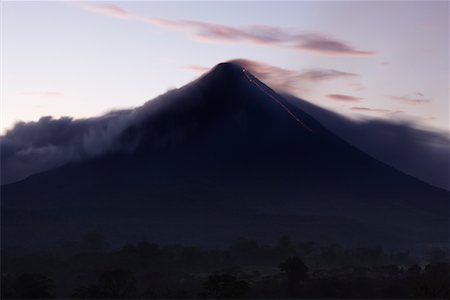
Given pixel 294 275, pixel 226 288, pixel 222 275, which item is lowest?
pixel 294 275

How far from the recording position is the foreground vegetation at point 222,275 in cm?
7550

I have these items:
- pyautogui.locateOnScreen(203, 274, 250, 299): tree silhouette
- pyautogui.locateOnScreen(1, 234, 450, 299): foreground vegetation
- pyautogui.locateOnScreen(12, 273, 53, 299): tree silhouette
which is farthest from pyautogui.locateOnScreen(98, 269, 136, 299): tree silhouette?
pyautogui.locateOnScreen(203, 274, 250, 299): tree silhouette

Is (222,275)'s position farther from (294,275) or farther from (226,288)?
(294,275)

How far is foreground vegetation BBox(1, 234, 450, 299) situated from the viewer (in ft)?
248

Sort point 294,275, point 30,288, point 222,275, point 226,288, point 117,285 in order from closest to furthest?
point 226,288
point 30,288
point 222,275
point 117,285
point 294,275

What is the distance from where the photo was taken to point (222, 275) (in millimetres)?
76062

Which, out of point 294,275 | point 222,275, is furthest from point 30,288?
point 294,275

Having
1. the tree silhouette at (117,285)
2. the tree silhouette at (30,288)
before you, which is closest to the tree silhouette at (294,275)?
the tree silhouette at (117,285)

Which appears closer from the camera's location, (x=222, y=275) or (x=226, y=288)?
(x=226, y=288)

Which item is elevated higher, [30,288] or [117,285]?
[30,288]

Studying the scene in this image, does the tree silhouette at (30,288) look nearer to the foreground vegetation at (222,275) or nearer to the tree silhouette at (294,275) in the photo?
the foreground vegetation at (222,275)

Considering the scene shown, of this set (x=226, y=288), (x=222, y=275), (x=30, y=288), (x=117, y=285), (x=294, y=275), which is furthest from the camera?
(x=294, y=275)

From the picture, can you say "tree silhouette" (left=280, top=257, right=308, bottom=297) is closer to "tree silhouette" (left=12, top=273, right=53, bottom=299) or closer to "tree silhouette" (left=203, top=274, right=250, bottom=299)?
"tree silhouette" (left=203, top=274, right=250, bottom=299)

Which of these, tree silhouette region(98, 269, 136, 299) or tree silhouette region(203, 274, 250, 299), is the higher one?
tree silhouette region(203, 274, 250, 299)
